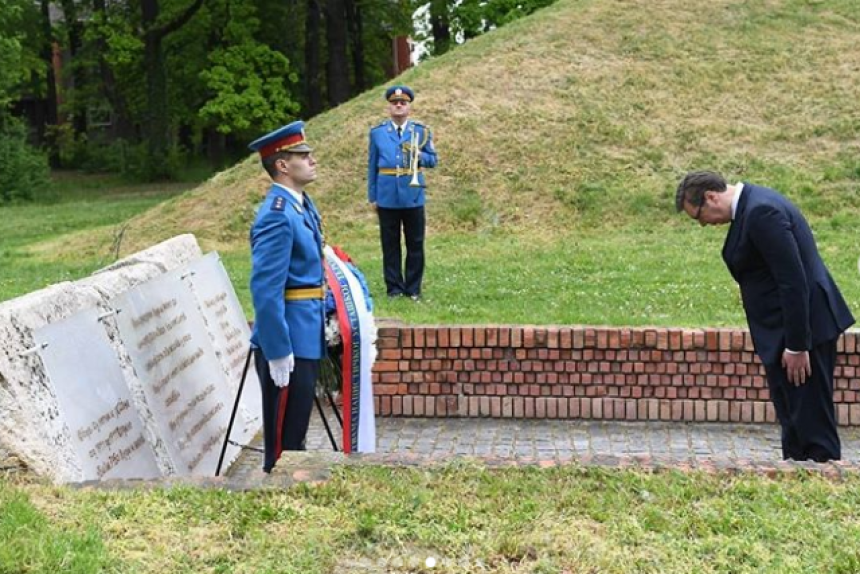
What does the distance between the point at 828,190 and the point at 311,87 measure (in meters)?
22.8

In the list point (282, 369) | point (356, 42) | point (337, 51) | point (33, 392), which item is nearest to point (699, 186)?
point (282, 369)

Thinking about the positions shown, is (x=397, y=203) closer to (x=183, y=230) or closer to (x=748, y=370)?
(x=748, y=370)

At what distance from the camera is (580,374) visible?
24.8ft

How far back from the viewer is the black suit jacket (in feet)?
17.1

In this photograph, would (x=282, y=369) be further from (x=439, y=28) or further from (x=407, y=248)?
(x=439, y=28)

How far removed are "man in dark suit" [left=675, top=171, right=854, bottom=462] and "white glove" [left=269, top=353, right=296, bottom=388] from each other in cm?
199

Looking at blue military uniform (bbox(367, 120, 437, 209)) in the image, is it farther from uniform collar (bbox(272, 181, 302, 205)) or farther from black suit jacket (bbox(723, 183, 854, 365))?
black suit jacket (bbox(723, 183, 854, 365))

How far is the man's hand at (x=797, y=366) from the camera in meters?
5.33

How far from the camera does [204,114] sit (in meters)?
33.1

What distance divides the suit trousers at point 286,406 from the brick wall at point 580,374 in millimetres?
2099

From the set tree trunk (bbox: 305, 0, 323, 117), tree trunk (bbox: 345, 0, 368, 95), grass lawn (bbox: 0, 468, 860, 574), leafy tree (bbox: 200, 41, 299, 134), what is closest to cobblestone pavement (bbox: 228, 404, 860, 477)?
grass lawn (bbox: 0, 468, 860, 574)

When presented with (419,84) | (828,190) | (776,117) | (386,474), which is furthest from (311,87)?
(386,474)

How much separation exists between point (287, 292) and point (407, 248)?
469 centimetres

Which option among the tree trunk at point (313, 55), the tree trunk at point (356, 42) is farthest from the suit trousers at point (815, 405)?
the tree trunk at point (356, 42)
